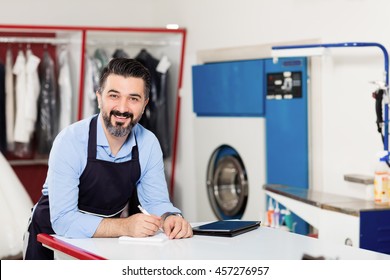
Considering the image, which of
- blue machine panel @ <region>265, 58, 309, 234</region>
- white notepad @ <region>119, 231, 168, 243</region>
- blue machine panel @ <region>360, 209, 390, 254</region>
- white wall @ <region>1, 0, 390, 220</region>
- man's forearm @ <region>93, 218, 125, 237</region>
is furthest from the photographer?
blue machine panel @ <region>265, 58, 309, 234</region>

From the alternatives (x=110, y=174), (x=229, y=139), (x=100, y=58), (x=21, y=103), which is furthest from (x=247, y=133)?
(x=110, y=174)

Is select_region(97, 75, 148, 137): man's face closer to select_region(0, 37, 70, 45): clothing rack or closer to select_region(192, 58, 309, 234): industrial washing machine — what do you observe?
select_region(192, 58, 309, 234): industrial washing machine

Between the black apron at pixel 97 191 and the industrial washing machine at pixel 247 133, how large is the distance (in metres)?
2.02

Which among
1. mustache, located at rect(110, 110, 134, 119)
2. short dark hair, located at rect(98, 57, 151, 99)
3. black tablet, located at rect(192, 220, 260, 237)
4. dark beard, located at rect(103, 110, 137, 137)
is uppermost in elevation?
short dark hair, located at rect(98, 57, 151, 99)

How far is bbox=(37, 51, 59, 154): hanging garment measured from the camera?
6.25 meters

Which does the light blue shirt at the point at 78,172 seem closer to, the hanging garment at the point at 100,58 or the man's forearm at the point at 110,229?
the man's forearm at the point at 110,229

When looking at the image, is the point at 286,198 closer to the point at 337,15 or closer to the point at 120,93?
the point at 337,15

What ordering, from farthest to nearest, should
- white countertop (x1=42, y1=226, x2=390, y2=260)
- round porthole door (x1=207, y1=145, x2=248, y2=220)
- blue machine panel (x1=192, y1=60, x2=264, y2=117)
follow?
round porthole door (x1=207, y1=145, x2=248, y2=220)
blue machine panel (x1=192, y1=60, x2=264, y2=117)
white countertop (x1=42, y1=226, x2=390, y2=260)

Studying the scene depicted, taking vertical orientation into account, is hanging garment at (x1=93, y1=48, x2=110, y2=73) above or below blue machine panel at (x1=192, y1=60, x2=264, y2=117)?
above

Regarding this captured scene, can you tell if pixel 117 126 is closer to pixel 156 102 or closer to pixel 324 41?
pixel 324 41

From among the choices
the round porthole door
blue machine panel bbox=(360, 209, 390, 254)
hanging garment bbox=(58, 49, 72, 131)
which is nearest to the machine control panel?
the round porthole door

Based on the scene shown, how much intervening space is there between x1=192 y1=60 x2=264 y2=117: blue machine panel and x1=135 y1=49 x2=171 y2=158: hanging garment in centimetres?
36
